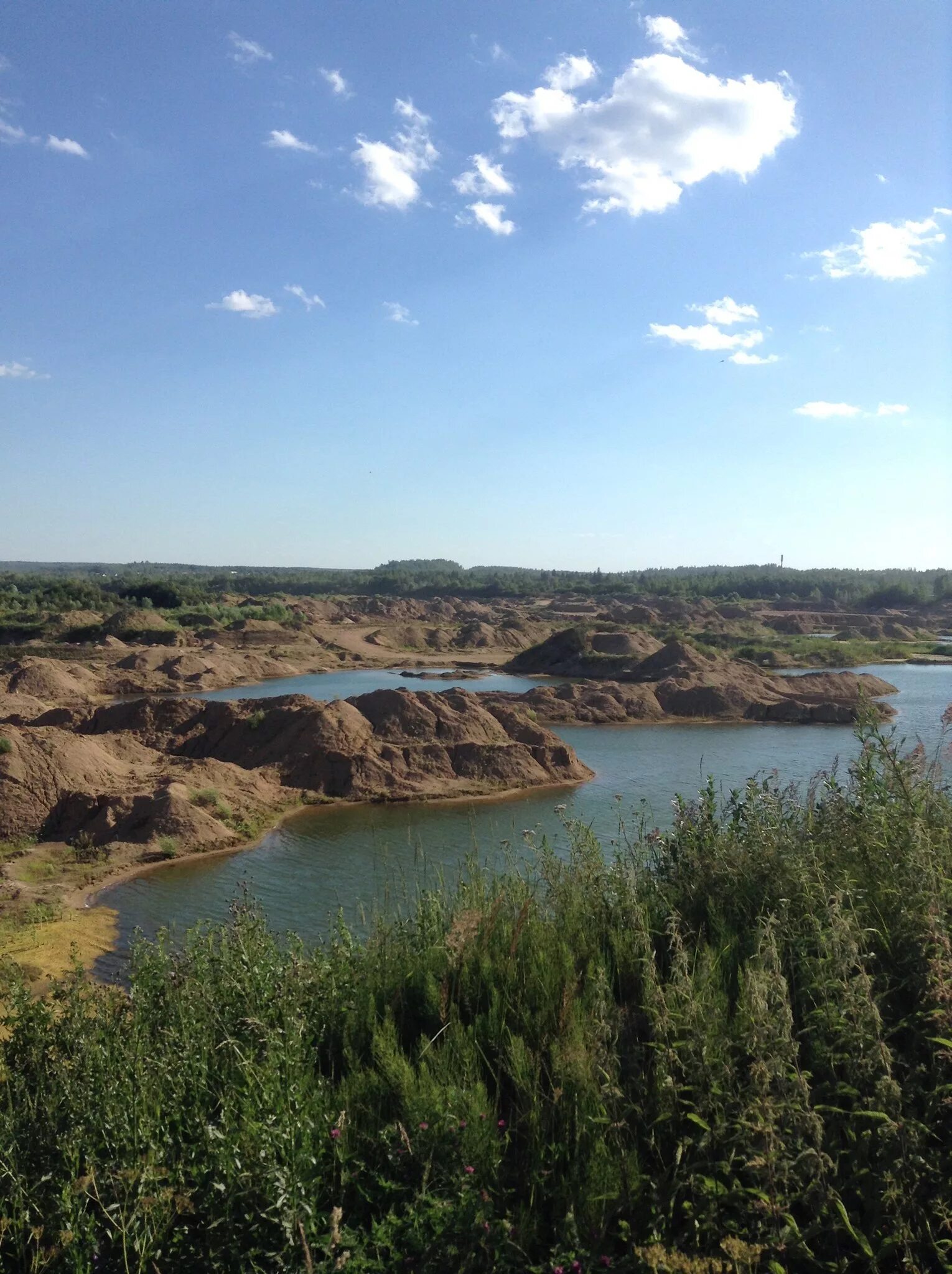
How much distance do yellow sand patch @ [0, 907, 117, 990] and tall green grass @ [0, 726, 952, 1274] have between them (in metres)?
7.09

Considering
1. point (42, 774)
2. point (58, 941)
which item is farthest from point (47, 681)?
point (58, 941)

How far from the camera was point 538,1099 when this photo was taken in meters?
4.38

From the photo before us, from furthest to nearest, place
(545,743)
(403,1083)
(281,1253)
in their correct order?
(545,743) < (403,1083) < (281,1253)

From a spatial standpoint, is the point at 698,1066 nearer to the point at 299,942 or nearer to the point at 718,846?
the point at 718,846

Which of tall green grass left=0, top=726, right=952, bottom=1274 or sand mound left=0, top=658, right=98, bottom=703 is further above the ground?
→ tall green grass left=0, top=726, right=952, bottom=1274

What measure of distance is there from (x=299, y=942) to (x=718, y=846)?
3035 mm

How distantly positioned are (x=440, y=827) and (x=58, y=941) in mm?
8433

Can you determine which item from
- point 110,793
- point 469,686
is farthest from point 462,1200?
point 469,686

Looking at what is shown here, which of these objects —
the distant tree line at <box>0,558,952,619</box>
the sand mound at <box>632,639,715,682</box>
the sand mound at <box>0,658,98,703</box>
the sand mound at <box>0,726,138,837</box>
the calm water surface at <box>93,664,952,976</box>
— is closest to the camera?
the calm water surface at <box>93,664,952,976</box>

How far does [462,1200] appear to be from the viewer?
3744 millimetres

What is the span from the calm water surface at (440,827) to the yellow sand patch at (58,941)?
275 mm

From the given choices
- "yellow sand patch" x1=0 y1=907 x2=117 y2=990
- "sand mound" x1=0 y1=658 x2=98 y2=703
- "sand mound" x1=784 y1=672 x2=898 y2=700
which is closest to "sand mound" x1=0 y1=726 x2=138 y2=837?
"yellow sand patch" x1=0 y1=907 x2=117 y2=990

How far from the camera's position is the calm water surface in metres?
14.2

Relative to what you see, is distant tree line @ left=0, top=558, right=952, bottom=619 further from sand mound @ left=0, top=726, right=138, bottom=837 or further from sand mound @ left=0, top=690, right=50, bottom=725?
sand mound @ left=0, top=726, right=138, bottom=837
